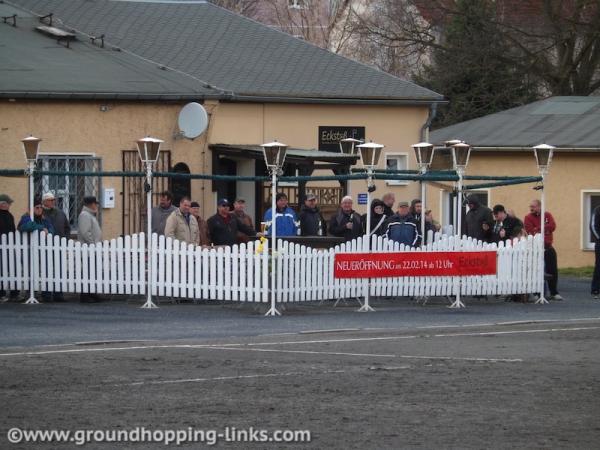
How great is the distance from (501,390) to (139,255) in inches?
393

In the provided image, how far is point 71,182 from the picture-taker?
93.0ft

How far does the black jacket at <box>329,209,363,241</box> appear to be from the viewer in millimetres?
23500

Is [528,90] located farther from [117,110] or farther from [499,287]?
[499,287]

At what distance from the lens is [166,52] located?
33.3 metres

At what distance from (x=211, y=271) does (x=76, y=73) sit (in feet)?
29.6

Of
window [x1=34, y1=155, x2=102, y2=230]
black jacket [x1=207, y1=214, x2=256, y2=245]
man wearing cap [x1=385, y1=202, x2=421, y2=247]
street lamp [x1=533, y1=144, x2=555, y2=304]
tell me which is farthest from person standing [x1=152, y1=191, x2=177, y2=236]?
street lamp [x1=533, y1=144, x2=555, y2=304]

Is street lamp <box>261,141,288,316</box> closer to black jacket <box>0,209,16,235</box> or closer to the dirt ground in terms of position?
the dirt ground

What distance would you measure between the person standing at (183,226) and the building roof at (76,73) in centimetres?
602

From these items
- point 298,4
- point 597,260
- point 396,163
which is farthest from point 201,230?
point 298,4

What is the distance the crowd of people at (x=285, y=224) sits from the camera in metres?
22.6

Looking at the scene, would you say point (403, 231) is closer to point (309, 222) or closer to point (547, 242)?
point (309, 222)

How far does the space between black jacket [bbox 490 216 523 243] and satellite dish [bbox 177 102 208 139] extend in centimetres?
679

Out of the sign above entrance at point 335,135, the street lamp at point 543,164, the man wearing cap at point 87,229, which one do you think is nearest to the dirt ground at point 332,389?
the street lamp at point 543,164

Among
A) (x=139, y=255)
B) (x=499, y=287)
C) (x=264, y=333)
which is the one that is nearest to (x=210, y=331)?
(x=264, y=333)
